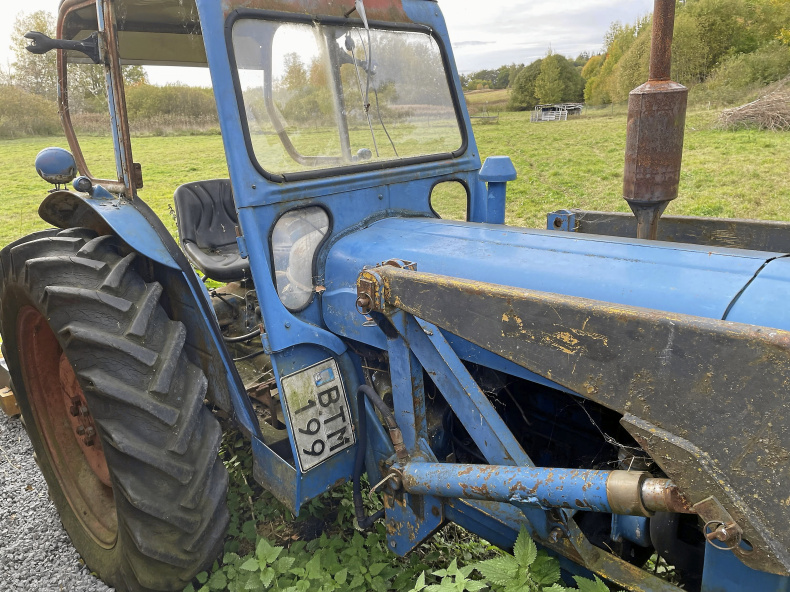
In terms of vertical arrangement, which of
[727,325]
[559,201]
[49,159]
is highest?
[49,159]

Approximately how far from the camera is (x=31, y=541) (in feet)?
9.16

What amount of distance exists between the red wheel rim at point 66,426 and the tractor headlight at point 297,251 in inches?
45.7

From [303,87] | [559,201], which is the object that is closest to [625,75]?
[559,201]

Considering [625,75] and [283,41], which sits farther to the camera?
[625,75]

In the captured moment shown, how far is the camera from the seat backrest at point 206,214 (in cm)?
398

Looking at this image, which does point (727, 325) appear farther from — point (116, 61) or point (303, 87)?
point (116, 61)

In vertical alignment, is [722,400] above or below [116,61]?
below

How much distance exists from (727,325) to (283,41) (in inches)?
70.0

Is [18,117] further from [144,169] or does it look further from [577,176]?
[577,176]

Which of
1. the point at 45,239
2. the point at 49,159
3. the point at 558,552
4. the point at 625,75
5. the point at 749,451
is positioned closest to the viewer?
the point at 749,451

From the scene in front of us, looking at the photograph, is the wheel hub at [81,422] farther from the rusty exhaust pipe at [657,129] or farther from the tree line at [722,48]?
the tree line at [722,48]

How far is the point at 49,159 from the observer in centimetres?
261

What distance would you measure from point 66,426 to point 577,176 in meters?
12.8

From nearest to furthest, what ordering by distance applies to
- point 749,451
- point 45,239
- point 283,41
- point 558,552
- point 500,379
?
point 749,451
point 558,552
point 500,379
point 283,41
point 45,239
